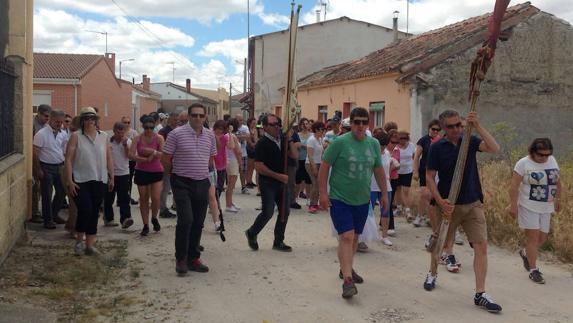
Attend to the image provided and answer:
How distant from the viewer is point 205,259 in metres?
7.12

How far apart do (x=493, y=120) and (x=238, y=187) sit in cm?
746

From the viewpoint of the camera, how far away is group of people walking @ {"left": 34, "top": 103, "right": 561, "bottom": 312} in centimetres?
564

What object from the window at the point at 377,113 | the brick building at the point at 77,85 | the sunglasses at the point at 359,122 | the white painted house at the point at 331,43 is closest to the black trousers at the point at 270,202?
the sunglasses at the point at 359,122

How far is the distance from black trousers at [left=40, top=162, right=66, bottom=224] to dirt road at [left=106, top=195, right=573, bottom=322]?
1.41 m

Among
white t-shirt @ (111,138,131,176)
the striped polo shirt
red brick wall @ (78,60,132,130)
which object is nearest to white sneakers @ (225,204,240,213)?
white t-shirt @ (111,138,131,176)

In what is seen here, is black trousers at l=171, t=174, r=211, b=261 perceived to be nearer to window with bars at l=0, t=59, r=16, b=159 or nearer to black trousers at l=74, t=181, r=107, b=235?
black trousers at l=74, t=181, r=107, b=235

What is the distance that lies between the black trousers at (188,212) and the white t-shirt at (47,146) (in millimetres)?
3034

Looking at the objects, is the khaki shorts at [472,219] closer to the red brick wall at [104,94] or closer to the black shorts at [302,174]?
the black shorts at [302,174]

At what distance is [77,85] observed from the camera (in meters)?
33.6

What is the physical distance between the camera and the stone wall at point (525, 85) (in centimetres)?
1563

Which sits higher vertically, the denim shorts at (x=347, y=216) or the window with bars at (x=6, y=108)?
the window with bars at (x=6, y=108)

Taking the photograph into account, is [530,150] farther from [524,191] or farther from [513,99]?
[513,99]

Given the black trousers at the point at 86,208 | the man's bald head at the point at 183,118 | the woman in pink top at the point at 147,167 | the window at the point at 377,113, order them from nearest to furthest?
the black trousers at the point at 86,208 < the woman in pink top at the point at 147,167 < the man's bald head at the point at 183,118 < the window at the point at 377,113

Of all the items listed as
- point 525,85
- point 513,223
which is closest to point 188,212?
point 513,223
